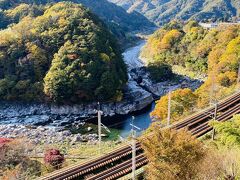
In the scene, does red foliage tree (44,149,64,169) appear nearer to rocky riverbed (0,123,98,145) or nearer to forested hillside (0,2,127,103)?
rocky riverbed (0,123,98,145)

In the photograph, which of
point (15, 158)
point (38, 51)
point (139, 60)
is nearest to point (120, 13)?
point (139, 60)

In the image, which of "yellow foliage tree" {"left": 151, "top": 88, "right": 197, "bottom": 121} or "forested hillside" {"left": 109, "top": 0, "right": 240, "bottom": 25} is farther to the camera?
"forested hillside" {"left": 109, "top": 0, "right": 240, "bottom": 25}

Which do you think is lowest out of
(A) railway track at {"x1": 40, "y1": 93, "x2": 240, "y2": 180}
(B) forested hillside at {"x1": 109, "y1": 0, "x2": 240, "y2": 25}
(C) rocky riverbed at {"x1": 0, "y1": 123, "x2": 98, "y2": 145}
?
(B) forested hillside at {"x1": 109, "y1": 0, "x2": 240, "y2": 25}

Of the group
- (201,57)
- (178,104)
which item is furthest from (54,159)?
(201,57)

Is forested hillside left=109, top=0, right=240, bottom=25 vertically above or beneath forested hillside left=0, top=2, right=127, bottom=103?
beneath

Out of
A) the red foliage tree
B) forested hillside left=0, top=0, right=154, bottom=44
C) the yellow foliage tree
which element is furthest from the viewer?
forested hillside left=0, top=0, right=154, bottom=44

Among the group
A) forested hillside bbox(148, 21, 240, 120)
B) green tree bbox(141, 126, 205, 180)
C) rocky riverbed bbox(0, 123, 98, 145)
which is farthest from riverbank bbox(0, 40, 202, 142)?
green tree bbox(141, 126, 205, 180)

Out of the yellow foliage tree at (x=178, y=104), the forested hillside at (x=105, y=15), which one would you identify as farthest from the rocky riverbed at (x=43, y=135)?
the forested hillside at (x=105, y=15)

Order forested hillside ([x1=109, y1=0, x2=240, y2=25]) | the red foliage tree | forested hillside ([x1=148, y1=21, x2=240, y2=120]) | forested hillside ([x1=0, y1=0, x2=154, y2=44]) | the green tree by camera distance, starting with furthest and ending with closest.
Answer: forested hillside ([x1=109, y1=0, x2=240, y2=25]) → forested hillside ([x1=0, y1=0, x2=154, y2=44]) → forested hillside ([x1=148, y1=21, x2=240, y2=120]) → the red foliage tree → the green tree
